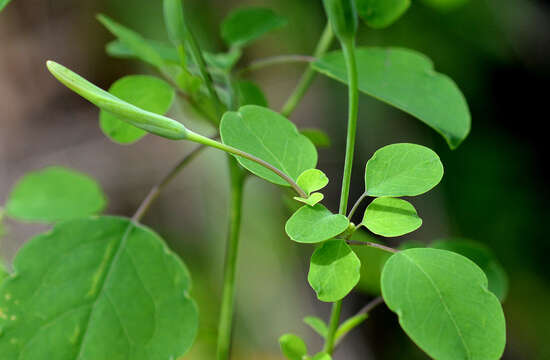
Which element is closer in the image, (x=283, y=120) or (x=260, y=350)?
(x=283, y=120)

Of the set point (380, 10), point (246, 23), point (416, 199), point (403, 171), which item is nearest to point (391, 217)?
point (403, 171)

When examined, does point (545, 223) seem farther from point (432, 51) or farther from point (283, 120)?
point (283, 120)

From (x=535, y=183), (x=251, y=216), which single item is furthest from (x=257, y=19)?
(x=535, y=183)

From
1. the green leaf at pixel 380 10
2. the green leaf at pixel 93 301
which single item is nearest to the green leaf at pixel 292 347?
the green leaf at pixel 93 301

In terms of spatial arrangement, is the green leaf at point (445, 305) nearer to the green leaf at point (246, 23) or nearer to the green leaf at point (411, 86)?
the green leaf at point (411, 86)

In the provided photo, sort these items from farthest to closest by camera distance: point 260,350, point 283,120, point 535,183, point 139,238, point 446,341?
point 535,183 → point 260,350 → point 139,238 → point 283,120 → point 446,341

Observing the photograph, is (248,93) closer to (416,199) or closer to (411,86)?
(411,86)
